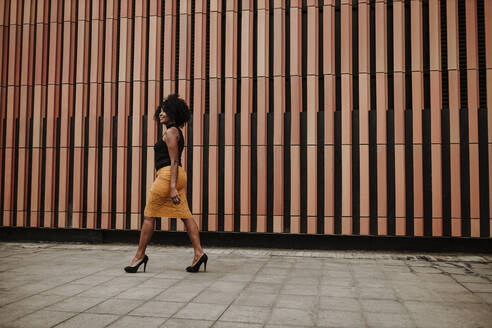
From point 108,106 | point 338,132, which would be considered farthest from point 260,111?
point 108,106

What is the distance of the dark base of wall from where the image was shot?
22.8 ft

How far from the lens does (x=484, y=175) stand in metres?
6.93

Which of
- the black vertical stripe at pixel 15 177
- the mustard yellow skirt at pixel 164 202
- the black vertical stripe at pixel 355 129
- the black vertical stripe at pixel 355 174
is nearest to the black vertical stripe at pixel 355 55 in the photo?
the black vertical stripe at pixel 355 129

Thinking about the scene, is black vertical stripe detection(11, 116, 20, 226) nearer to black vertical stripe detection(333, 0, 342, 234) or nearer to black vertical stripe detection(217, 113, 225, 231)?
black vertical stripe detection(217, 113, 225, 231)

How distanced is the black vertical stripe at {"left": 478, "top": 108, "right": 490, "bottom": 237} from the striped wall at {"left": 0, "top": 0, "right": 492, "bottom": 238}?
0.06 feet

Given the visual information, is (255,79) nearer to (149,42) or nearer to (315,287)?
(149,42)

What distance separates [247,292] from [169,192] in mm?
1582

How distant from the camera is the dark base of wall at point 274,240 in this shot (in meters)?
6.96

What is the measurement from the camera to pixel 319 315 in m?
3.04

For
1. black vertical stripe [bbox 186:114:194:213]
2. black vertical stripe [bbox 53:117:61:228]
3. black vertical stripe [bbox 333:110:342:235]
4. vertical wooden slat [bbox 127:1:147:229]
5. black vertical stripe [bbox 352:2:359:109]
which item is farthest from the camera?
black vertical stripe [bbox 53:117:61:228]

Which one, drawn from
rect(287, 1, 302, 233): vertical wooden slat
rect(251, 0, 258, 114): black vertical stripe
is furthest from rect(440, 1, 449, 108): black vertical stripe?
rect(251, 0, 258, 114): black vertical stripe

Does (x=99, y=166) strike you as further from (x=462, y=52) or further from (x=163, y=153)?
(x=462, y=52)

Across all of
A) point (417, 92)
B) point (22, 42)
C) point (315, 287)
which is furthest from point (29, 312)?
point (22, 42)

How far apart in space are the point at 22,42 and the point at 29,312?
762 cm
